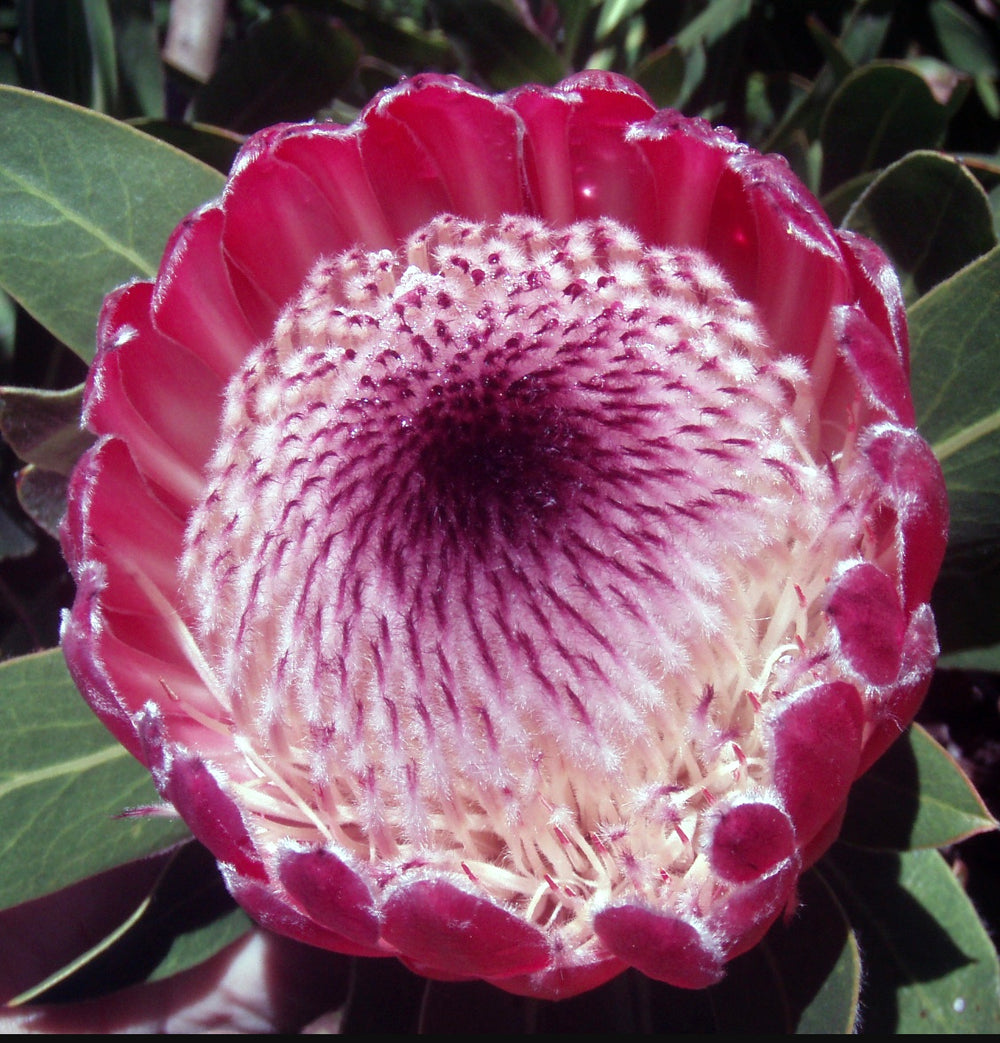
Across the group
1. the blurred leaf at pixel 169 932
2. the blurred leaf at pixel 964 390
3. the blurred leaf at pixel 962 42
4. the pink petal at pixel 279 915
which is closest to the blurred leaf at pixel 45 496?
the blurred leaf at pixel 169 932

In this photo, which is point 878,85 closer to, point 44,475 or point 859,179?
point 859,179

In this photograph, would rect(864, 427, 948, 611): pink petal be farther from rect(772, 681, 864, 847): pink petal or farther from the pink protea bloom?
rect(772, 681, 864, 847): pink petal

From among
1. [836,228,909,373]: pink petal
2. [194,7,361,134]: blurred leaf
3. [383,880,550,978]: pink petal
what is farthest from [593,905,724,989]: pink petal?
[194,7,361,134]: blurred leaf

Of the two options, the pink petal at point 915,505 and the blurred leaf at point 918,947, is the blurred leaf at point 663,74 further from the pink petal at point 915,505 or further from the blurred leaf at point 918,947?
the blurred leaf at point 918,947

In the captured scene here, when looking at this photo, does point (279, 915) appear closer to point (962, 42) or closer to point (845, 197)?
point (845, 197)

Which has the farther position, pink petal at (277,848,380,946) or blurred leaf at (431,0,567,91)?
blurred leaf at (431,0,567,91)

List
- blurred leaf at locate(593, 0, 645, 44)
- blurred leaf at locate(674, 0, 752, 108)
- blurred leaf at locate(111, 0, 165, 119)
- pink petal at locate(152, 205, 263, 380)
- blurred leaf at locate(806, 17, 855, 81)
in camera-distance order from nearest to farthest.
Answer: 1. pink petal at locate(152, 205, 263, 380)
2. blurred leaf at locate(806, 17, 855, 81)
3. blurred leaf at locate(111, 0, 165, 119)
4. blurred leaf at locate(674, 0, 752, 108)
5. blurred leaf at locate(593, 0, 645, 44)

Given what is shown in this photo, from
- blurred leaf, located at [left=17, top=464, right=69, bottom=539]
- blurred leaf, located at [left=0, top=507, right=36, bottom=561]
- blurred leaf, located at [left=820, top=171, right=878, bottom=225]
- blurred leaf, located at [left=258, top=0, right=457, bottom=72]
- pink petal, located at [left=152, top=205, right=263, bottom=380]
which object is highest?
blurred leaf, located at [left=258, top=0, right=457, bottom=72]
